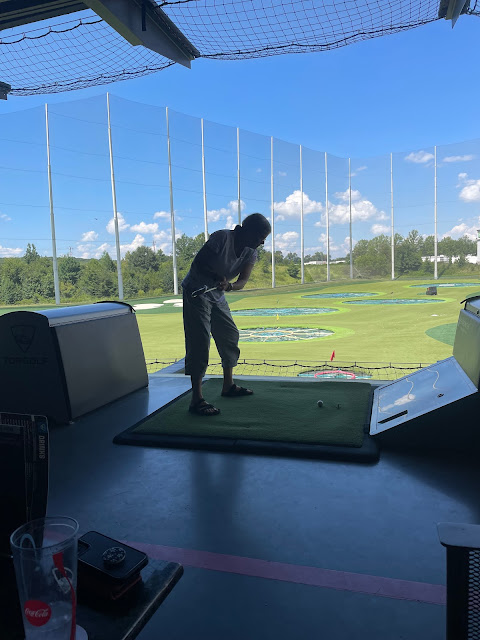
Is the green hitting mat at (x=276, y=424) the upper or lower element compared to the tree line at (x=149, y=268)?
lower

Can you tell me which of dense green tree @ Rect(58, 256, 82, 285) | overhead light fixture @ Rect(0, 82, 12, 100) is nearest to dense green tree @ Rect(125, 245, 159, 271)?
dense green tree @ Rect(58, 256, 82, 285)

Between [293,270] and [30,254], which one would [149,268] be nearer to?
[30,254]

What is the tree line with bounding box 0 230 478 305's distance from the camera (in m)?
14.0

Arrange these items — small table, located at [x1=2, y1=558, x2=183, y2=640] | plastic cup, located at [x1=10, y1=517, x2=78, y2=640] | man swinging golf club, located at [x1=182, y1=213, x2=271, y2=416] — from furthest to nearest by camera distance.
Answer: man swinging golf club, located at [x1=182, y1=213, x2=271, y2=416]
small table, located at [x1=2, y1=558, x2=183, y2=640]
plastic cup, located at [x1=10, y1=517, x2=78, y2=640]

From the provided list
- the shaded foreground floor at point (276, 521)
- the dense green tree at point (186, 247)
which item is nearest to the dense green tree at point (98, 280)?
the dense green tree at point (186, 247)

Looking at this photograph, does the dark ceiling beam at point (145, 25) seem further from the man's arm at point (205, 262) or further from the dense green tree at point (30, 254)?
the dense green tree at point (30, 254)

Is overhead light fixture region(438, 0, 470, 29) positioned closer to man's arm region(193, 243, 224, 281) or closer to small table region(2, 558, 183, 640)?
man's arm region(193, 243, 224, 281)

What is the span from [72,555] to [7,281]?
48.0 ft

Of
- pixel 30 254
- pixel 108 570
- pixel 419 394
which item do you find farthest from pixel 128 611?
pixel 30 254

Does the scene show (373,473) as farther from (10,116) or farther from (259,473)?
(10,116)

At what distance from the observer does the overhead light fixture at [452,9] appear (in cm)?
281

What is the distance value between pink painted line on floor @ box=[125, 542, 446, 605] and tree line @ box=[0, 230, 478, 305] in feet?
31.6

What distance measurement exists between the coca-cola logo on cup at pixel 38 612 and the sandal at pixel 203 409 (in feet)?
5.86

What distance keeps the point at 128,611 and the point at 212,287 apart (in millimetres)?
1914
